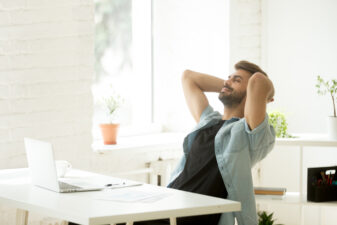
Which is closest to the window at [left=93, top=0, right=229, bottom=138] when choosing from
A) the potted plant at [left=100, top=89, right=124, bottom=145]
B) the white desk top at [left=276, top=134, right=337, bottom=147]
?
the potted plant at [left=100, top=89, right=124, bottom=145]

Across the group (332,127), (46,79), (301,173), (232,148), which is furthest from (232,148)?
(46,79)

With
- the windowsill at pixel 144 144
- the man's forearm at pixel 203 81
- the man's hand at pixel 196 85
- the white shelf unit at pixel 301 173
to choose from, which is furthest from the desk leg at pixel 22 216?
the white shelf unit at pixel 301 173

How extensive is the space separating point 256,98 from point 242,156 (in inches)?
10.6

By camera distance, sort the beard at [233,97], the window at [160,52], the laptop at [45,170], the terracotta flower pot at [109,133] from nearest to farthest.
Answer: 1. the laptop at [45,170]
2. the beard at [233,97]
3. the terracotta flower pot at [109,133]
4. the window at [160,52]

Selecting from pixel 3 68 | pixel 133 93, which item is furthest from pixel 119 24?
pixel 3 68

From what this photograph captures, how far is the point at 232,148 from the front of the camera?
2.88 meters

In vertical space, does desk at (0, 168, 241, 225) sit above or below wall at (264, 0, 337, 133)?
below

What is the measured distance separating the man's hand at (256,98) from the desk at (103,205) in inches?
22.9

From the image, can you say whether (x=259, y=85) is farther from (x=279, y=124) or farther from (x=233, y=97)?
(x=279, y=124)

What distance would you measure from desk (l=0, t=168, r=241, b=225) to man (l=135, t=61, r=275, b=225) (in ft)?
1.40

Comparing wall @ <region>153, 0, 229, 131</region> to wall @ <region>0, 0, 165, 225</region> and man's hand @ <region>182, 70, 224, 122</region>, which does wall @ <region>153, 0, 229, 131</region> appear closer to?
man's hand @ <region>182, 70, 224, 122</region>

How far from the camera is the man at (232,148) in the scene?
284 centimetres

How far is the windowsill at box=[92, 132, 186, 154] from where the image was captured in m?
3.78

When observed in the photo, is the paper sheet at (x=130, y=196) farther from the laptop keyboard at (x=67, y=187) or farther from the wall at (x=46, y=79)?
the wall at (x=46, y=79)
